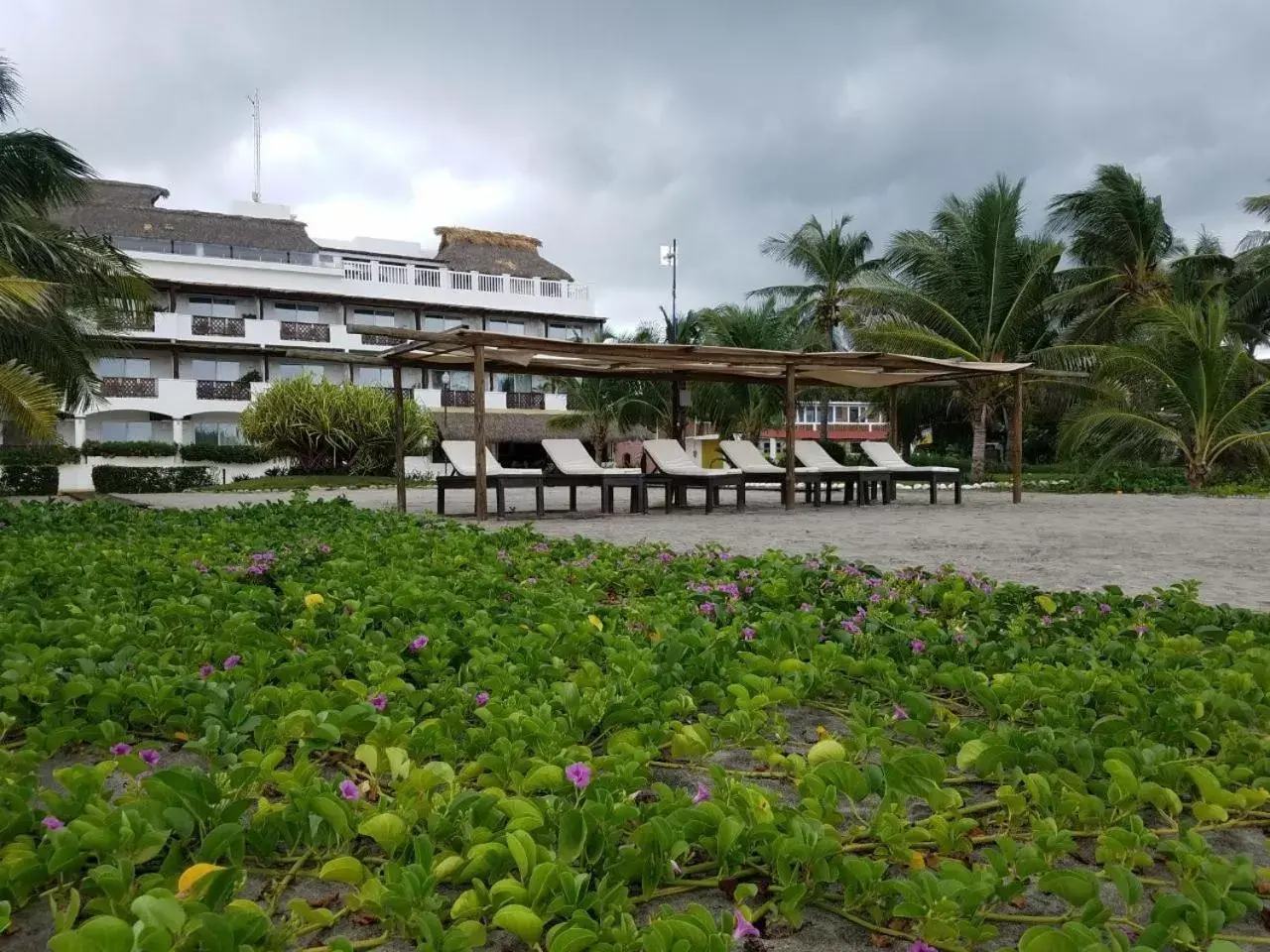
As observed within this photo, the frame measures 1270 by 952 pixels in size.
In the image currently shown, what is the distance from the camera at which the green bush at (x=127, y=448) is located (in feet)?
105

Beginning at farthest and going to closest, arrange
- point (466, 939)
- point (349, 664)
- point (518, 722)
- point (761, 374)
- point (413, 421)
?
point (413, 421)
point (761, 374)
point (349, 664)
point (518, 722)
point (466, 939)

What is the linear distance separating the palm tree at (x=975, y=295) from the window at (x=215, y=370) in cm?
2428

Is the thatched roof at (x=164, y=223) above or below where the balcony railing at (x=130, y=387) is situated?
above

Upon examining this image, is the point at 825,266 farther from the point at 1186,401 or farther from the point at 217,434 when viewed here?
the point at 217,434

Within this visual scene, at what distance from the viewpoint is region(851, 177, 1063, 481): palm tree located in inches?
841

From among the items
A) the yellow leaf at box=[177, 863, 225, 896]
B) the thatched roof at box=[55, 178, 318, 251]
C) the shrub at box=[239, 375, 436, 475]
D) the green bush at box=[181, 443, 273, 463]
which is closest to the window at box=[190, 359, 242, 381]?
the green bush at box=[181, 443, 273, 463]

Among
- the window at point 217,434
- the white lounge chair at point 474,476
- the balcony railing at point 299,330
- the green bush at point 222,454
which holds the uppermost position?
the balcony railing at point 299,330

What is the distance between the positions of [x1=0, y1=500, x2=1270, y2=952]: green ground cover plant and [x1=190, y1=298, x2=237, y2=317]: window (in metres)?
34.8

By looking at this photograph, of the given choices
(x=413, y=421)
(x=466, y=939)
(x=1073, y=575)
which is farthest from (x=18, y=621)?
(x=413, y=421)

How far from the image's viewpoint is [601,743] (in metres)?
2.52

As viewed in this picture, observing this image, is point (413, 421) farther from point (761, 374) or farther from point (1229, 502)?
point (1229, 502)

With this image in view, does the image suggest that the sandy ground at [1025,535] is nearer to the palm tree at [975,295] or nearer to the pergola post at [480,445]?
the pergola post at [480,445]

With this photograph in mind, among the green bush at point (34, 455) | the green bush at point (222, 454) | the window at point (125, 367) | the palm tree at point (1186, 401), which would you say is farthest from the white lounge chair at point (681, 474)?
the window at point (125, 367)

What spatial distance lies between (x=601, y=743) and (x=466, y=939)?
1131 millimetres
